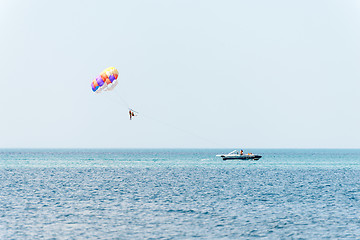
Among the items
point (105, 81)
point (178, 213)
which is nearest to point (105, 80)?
point (105, 81)

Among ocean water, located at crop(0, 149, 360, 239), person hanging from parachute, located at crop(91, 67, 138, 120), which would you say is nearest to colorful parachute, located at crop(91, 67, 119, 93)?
person hanging from parachute, located at crop(91, 67, 138, 120)

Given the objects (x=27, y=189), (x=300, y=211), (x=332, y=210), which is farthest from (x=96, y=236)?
(x=27, y=189)

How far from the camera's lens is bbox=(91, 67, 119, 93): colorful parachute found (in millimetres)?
70750

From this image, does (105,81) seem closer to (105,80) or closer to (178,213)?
(105,80)

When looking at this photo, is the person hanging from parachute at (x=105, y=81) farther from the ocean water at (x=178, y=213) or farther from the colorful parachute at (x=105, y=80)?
the ocean water at (x=178, y=213)

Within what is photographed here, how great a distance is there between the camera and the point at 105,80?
70688mm

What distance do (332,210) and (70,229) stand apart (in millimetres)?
19978

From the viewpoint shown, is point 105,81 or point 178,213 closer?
point 178,213

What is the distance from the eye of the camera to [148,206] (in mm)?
39938

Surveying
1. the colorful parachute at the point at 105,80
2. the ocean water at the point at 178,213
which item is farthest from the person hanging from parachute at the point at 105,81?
the ocean water at the point at 178,213

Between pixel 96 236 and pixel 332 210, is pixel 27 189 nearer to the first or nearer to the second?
pixel 96 236

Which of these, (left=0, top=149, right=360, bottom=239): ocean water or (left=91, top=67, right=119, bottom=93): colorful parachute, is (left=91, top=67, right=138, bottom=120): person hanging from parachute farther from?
(left=0, top=149, right=360, bottom=239): ocean water

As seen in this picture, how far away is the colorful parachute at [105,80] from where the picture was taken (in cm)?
7075

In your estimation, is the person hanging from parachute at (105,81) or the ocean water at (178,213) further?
the person hanging from parachute at (105,81)
